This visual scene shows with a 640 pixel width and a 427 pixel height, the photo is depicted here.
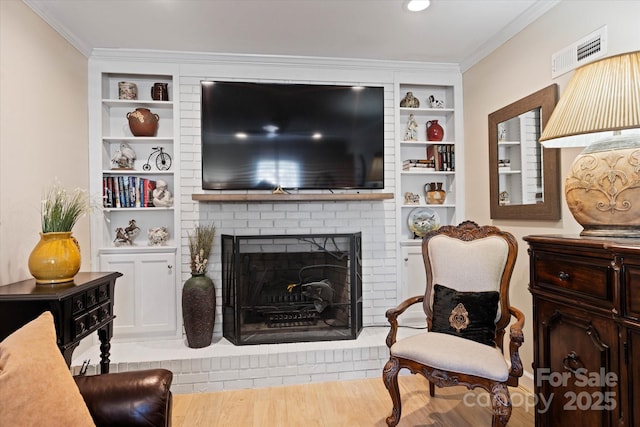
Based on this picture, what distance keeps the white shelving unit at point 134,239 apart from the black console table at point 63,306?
991mm

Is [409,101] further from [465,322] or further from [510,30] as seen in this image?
[465,322]

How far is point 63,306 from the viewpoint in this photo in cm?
172

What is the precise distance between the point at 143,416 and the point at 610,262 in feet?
5.79

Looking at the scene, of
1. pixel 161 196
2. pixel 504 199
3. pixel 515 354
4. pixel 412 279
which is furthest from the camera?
pixel 412 279

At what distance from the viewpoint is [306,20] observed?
8.47ft

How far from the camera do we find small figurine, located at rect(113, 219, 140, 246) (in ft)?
10.4

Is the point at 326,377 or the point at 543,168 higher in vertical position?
the point at 543,168

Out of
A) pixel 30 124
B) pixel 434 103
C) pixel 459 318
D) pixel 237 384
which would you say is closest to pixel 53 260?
pixel 30 124

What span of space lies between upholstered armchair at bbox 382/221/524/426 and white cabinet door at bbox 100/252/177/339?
1899 mm

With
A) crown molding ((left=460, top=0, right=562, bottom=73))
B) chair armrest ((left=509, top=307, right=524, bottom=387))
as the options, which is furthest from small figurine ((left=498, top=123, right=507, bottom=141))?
chair armrest ((left=509, top=307, right=524, bottom=387))

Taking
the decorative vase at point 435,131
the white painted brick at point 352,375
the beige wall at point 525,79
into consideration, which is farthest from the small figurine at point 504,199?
the white painted brick at point 352,375

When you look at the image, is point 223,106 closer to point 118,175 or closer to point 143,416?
point 118,175

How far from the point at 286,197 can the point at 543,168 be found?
1856mm

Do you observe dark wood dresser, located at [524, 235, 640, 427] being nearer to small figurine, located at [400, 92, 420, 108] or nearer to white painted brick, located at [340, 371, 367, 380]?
white painted brick, located at [340, 371, 367, 380]
